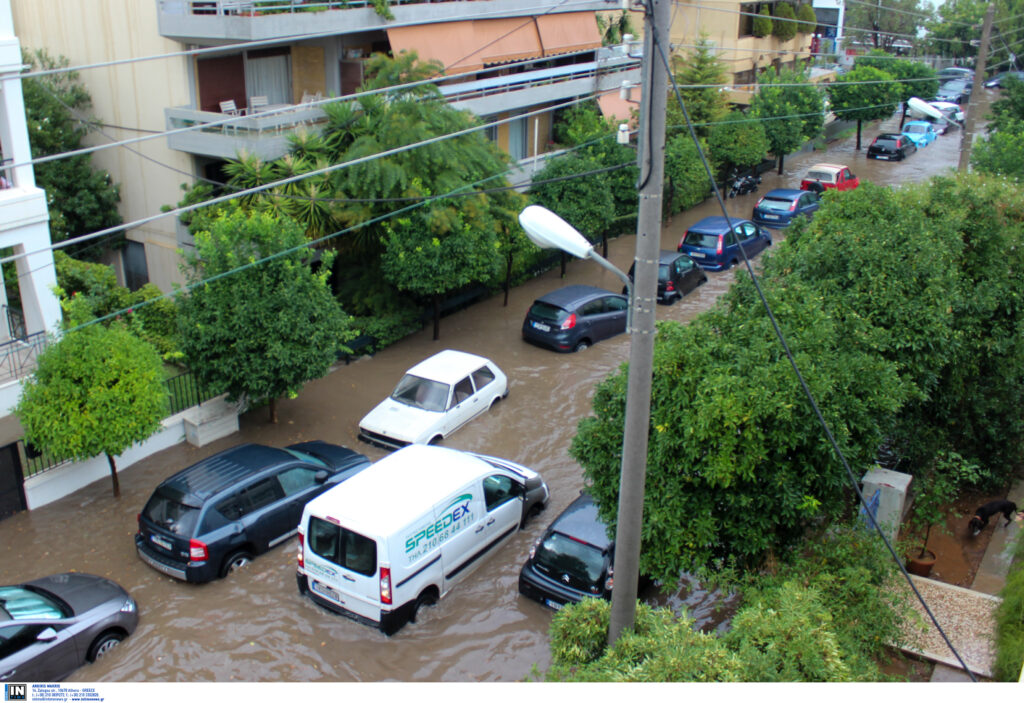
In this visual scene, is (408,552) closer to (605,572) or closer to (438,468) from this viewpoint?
(438,468)

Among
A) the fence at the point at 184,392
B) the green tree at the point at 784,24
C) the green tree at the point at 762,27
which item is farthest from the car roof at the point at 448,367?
the green tree at the point at 784,24

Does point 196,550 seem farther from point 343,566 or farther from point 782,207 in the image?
point 782,207

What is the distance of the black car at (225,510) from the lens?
11.2 meters

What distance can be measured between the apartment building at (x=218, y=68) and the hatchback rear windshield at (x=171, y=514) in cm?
886

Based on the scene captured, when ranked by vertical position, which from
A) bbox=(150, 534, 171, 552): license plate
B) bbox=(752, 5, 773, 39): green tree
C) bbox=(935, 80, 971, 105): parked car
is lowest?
bbox=(150, 534, 171, 552): license plate

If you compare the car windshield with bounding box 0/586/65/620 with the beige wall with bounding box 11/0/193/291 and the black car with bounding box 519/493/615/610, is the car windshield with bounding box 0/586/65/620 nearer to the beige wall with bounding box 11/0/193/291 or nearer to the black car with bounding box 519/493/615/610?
the black car with bounding box 519/493/615/610

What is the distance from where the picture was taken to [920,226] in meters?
11.5

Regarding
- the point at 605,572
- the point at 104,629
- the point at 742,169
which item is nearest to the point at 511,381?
the point at 605,572

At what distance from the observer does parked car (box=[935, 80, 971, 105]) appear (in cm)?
5377

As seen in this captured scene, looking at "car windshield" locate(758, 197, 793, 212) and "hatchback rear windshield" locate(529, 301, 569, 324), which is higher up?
"car windshield" locate(758, 197, 793, 212)

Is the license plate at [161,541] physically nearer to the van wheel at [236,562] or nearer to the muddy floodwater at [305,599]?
the muddy floodwater at [305,599]

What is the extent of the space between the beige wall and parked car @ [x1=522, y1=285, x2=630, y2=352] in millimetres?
8671

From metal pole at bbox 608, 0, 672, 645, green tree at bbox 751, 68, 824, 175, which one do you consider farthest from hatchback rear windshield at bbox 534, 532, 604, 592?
green tree at bbox 751, 68, 824, 175

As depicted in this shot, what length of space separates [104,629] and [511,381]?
9373 mm
